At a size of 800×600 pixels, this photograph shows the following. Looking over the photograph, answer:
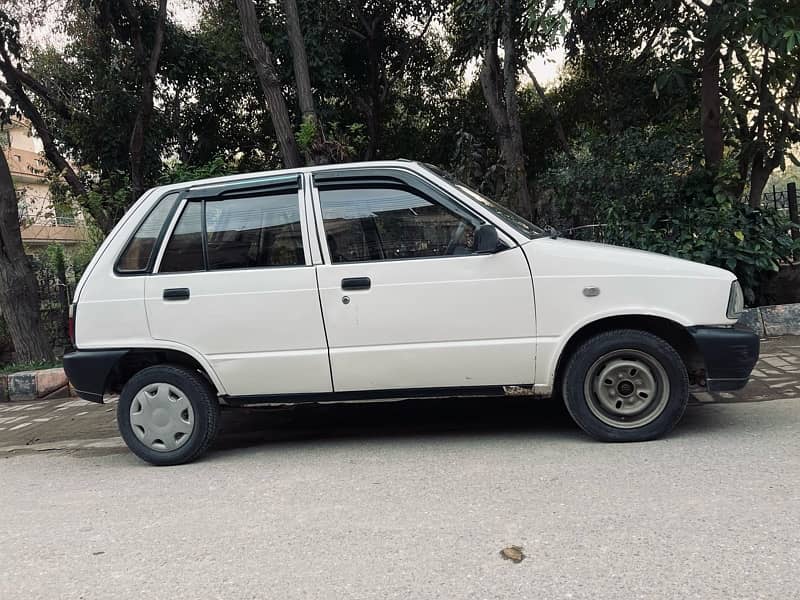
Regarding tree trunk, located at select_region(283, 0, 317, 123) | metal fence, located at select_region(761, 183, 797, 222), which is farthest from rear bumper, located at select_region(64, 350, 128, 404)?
metal fence, located at select_region(761, 183, 797, 222)

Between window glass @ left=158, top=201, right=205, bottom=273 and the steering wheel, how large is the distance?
65.6 inches

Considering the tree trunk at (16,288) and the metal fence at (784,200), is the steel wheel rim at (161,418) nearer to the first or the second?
the tree trunk at (16,288)

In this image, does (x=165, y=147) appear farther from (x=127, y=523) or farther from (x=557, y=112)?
(x=127, y=523)

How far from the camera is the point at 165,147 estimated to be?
565 inches

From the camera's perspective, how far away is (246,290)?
4.37m

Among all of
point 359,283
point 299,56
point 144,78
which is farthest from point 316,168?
point 144,78

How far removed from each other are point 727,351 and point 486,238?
5.40 feet

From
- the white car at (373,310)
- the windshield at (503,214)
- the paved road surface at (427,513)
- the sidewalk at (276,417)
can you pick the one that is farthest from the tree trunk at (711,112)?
the white car at (373,310)

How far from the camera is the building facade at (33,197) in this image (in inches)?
577

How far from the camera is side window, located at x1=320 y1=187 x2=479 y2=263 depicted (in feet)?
14.1

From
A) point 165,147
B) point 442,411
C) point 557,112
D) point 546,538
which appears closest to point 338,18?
point 165,147

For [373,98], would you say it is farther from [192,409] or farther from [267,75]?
[192,409]

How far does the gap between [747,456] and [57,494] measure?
Result: 4.26 meters

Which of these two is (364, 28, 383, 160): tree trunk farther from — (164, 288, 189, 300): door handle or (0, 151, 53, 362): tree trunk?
(164, 288, 189, 300): door handle
